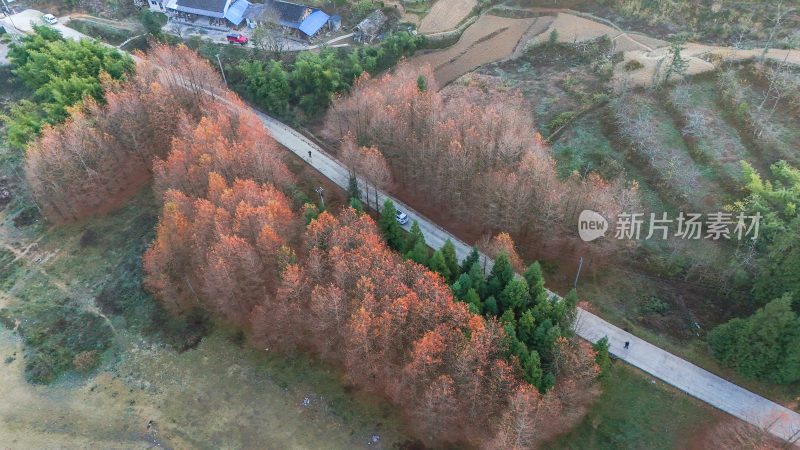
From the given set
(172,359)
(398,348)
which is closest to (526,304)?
(398,348)

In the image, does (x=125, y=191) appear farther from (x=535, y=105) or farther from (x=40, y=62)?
(x=535, y=105)

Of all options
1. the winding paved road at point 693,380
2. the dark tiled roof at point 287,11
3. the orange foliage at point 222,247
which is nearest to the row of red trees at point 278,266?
the orange foliage at point 222,247

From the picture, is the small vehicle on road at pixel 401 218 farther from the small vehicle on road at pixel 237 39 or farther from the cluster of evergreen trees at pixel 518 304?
the small vehicle on road at pixel 237 39

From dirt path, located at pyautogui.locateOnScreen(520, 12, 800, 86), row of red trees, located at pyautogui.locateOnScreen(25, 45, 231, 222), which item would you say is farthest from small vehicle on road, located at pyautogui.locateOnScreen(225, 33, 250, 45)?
dirt path, located at pyautogui.locateOnScreen(520, 12, 800, 86)

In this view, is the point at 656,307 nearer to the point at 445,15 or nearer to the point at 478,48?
the point at 478,48

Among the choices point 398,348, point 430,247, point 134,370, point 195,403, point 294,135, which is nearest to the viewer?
point 398,348

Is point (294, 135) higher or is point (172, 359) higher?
point (294, 135)

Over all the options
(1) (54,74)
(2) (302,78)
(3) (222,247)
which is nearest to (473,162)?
(3) (222,247)
